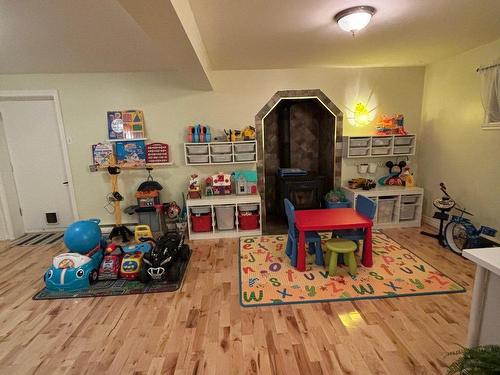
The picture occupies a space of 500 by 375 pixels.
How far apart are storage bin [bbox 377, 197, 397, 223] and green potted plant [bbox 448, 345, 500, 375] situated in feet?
10.4

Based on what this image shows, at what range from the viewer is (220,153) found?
3.91 m

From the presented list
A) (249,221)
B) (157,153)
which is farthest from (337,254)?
(157,153)

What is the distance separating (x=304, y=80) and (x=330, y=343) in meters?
3.42

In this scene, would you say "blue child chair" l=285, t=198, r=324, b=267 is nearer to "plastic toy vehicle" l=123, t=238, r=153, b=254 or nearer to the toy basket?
the toy basket

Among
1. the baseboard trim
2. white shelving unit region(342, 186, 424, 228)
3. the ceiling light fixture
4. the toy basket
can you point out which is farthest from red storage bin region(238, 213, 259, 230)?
the baseboard trim

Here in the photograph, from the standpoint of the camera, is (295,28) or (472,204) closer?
(295,28)

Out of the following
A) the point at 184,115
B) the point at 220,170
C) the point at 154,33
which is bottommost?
the point at 220,170

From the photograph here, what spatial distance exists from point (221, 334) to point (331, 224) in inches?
57.4

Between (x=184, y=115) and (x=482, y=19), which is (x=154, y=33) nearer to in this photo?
(x=184, y=115)

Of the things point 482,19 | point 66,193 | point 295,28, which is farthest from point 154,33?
point 66,193

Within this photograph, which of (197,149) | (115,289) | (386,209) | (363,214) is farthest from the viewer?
(386,209)

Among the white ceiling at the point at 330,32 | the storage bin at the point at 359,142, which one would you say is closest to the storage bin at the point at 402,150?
the storage bin at the point at 359,142

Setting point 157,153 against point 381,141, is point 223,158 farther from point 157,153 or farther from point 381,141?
point 381,141

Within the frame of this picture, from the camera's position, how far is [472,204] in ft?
10.9
